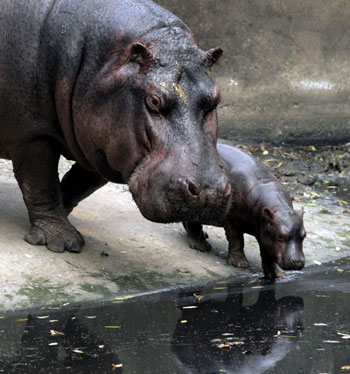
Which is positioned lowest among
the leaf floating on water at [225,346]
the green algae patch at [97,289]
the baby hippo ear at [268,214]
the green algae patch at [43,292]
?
the green algae patch at [97,289]

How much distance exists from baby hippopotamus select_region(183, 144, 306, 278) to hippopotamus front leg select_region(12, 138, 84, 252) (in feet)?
3.89

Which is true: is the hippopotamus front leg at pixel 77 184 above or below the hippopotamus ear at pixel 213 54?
below

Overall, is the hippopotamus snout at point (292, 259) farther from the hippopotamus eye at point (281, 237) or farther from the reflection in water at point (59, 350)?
the reflection in water at point (59, 350)

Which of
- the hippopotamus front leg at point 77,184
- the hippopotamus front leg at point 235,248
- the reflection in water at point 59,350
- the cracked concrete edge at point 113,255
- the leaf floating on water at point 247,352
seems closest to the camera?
the reflection in water at point 59,350

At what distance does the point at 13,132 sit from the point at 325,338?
2791 millimetres

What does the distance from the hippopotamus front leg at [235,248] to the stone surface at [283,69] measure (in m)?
4.97

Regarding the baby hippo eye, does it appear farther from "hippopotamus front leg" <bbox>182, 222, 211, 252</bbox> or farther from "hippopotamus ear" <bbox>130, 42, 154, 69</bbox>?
"hippopotamus front leg" <bbox>182, 222, 211, 252</bbox>

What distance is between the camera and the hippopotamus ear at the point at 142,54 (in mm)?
5490

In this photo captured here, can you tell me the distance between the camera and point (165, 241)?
24.0 feet

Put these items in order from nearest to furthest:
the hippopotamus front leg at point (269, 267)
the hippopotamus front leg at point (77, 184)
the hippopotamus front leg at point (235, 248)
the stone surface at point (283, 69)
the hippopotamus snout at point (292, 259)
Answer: the hippopotamus snout at point (292, 259) < the hippopotamus front leg at point (269, 267) < the hippopotamus front leg at point (77, 184) < the hippopotamus front leg at point (235, 248) < the stone surface at point (283, 69)

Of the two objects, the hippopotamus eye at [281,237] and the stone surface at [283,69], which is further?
the stone surface at [283,69]

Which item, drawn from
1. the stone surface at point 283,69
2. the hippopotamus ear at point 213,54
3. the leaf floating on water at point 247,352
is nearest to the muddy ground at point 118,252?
the leaf floating on water at point 247,352

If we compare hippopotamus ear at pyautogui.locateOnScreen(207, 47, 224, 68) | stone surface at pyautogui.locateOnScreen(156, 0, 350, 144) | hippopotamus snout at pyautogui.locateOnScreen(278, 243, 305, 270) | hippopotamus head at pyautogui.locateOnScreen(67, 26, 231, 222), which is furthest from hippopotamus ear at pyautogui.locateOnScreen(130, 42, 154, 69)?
stone surface at pyautogui.locateOnScreen(156, 0, 350, 144)

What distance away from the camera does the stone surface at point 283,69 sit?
39.4 ft
